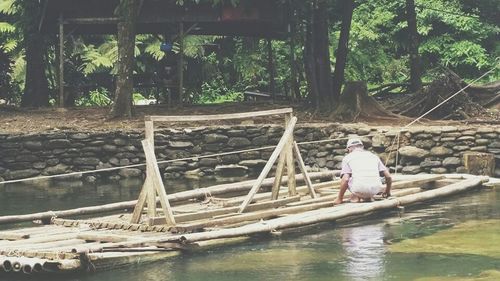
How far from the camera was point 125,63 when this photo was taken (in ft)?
61.8

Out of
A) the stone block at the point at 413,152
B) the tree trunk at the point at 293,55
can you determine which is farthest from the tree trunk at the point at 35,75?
the stone block at the point at 413,152

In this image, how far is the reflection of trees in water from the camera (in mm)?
7672

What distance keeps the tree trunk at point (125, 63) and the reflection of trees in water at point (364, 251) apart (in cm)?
983

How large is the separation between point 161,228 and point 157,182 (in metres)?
0.50

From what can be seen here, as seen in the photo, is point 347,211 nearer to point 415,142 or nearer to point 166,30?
point 415,142

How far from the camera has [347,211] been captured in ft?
32.9

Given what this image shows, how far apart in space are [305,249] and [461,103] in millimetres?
10664

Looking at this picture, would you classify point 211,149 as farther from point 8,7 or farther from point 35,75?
point 8,7

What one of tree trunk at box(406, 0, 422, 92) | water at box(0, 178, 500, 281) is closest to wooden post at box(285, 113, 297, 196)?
water at box(0, 178, 500, 281)

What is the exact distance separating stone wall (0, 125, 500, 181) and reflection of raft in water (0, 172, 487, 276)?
146 inches

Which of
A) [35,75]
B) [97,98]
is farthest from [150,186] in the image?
[97,98]

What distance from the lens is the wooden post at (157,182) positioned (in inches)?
347

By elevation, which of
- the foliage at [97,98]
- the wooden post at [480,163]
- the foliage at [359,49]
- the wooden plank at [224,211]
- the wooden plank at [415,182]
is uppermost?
the foliage at [359,49]

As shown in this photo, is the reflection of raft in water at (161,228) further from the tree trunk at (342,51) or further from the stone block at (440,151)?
the tree trunk at (342,51)
